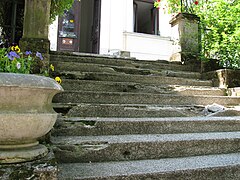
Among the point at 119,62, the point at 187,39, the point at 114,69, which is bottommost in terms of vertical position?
the point at 114,69

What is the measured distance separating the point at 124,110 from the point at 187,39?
8.09 feet

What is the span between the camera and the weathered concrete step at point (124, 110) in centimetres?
216

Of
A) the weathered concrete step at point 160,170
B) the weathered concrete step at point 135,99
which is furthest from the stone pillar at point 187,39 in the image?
the weathered concrete step at point 160,170

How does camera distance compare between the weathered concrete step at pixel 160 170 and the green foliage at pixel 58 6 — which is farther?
the green foliage at pixel 58 6

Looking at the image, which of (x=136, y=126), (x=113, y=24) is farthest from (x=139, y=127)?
(x=113, y=24)

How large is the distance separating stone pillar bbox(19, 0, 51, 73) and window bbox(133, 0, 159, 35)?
5.86m

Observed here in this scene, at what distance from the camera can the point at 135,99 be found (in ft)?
8.70

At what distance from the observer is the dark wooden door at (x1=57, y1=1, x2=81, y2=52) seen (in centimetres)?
754

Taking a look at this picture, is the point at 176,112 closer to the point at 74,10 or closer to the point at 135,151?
the point at 135,151

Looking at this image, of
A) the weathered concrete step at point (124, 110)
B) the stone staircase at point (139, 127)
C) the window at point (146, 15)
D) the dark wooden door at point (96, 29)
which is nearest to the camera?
the stone staircase at point (139, 127)

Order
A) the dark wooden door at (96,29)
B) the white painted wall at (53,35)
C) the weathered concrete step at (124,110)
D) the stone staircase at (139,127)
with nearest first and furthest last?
the stone staircase at (139,127), the weathered concrete step at (124,110), the white painted wall at (53,35), the dark wooden door at (96,29)

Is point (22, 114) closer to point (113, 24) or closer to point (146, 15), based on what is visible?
point (113, 24)

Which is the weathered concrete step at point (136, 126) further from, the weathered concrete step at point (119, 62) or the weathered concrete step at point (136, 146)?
the weathered concrete step at point (119, 62)

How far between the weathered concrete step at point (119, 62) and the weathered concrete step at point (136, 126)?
1391mm
